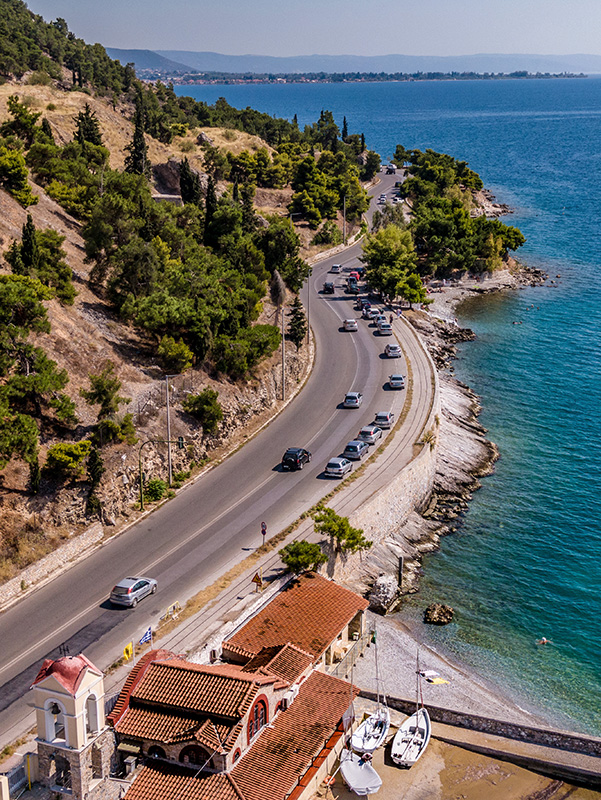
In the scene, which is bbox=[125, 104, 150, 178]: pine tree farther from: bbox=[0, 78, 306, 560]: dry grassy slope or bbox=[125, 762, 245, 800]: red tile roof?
bbox=[125, 762, 245, 800]: red tile roof

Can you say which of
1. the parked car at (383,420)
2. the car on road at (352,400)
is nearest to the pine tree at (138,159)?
the car on road at (352,400)

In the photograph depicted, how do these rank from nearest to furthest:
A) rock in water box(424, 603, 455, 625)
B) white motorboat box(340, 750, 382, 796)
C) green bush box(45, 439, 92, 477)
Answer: white motorboat box(340, 750, 382, 796), rock in water box(424, 603, 455, 625), green bush box(45, 439, 92, 477)

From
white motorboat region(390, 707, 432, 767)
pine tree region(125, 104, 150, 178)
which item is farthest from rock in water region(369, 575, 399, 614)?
pine tree region(125, 104, 150, 178)

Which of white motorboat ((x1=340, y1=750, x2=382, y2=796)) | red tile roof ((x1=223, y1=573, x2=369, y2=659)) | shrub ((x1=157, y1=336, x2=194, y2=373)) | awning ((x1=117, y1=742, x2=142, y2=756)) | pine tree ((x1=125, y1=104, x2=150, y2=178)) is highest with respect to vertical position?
pine tree ((x1=125, y1=104, x2=150, y2=178))

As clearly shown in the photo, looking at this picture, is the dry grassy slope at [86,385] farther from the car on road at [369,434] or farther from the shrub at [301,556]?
the shrub at [301,556]

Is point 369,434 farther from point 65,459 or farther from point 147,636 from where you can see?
point 147,636

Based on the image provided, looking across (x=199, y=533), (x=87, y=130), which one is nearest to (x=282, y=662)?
(x=199, y=533)

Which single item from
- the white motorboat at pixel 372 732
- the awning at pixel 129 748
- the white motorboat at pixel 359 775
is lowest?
the white motorboat at pixel 359 775
